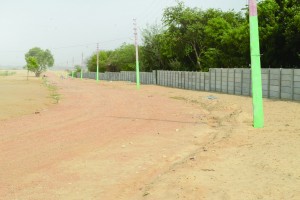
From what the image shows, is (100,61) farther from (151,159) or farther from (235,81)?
(151,159)

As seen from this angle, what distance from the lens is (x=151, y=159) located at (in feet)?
28.1

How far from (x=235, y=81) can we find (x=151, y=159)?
2224 centimetres

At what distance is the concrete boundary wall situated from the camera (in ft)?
72.2

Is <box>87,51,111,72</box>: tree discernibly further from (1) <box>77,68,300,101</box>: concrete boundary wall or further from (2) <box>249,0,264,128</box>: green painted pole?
(2) <box>249,0,264,128</box>: green painted pole

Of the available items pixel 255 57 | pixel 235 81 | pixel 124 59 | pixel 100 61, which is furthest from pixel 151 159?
pixel 100 61

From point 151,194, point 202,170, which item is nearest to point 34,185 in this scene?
point 151,194

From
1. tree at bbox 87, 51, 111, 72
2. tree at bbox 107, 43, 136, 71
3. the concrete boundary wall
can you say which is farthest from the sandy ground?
tree at bbox 87, 51, 111, 72

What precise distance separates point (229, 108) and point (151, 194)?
45.2 ft

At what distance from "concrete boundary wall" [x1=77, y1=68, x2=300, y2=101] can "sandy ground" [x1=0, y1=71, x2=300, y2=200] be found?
25.2 ft

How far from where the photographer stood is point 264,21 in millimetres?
32156

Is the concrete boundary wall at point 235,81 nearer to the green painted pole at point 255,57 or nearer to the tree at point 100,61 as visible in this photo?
the green painted pole at point 255,57

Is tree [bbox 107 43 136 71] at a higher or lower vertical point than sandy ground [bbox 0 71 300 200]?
higher

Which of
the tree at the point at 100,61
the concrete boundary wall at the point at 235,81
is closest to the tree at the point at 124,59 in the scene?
the tree at the point at 100,61

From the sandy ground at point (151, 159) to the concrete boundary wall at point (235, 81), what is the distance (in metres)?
7.69
